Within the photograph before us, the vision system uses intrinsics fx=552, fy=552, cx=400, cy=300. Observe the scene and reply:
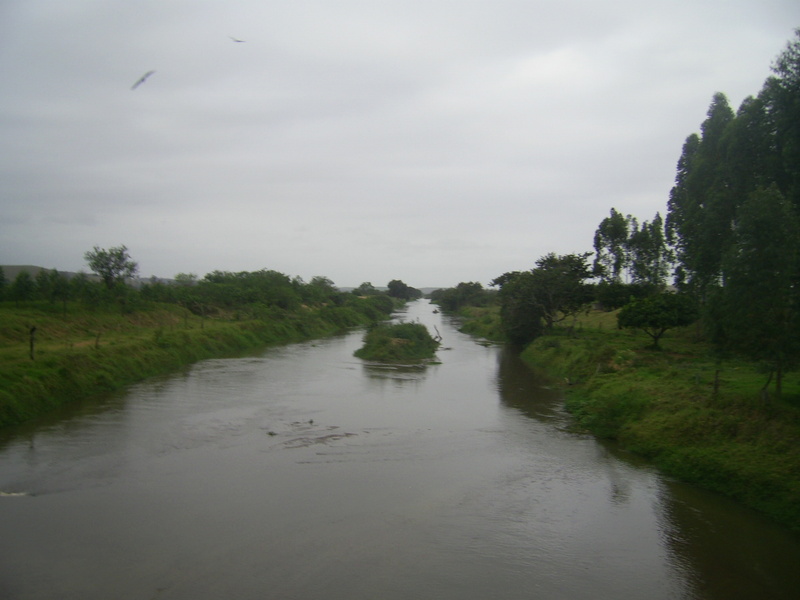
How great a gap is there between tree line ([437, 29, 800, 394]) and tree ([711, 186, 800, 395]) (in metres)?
0.03

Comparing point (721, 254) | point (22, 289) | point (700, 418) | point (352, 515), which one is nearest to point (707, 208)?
point (721, 254)

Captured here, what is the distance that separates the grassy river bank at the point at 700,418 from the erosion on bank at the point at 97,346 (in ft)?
64.6

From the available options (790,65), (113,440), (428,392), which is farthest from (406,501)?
(790,65)

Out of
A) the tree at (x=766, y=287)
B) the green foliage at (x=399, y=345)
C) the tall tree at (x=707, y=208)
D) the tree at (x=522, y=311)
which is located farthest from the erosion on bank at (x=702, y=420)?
the tree at (x=522, y=311)

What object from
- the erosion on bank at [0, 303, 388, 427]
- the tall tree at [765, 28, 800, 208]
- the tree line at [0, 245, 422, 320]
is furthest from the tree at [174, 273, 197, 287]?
the tall tree at [765, 28, 800, 208]

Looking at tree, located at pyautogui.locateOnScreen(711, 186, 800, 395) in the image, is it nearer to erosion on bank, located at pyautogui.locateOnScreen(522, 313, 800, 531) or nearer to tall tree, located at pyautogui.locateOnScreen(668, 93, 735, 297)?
erosion on bank, located at pyautogui.locateOnScreen(522, 313, 800, 531)

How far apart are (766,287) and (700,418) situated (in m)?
4.15

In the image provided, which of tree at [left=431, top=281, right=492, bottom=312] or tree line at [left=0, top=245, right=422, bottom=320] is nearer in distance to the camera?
tree line at [left=0, top=245, right=422, bottom=320]

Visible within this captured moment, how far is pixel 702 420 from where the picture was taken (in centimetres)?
1608

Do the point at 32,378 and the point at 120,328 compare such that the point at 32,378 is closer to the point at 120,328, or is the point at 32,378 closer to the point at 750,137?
the point at 120,328

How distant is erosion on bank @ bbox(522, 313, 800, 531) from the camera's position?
1320 centimetres

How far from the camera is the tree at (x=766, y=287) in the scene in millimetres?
14859

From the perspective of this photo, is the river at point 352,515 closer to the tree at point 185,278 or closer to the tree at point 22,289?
the tree at point 22,289

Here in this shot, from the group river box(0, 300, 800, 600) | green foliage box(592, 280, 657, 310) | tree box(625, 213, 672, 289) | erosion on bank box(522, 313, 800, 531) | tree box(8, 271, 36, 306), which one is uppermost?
tree box(625, 213, 672, 289)
